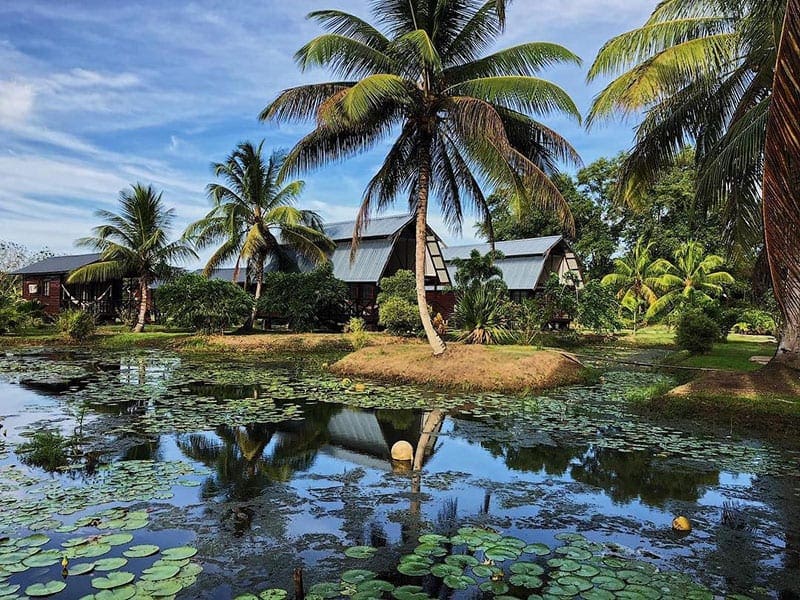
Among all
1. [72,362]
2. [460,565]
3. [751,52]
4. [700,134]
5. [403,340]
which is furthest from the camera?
[403,340]

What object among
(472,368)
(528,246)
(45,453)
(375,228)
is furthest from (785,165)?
(528,246)

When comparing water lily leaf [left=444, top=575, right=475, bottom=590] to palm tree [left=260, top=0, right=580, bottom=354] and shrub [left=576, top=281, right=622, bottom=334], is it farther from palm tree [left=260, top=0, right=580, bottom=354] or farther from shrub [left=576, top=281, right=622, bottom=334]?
shrub [left=576, top=281, right=622, bottom=334]

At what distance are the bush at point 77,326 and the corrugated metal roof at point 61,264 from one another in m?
7.04

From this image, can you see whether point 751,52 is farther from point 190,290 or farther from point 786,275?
point 190,290

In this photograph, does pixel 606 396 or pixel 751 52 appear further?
pixel 606 396

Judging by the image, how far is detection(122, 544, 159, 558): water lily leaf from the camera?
13.6ft

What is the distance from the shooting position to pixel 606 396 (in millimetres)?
11336

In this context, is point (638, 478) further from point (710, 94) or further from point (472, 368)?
point (710, 94)

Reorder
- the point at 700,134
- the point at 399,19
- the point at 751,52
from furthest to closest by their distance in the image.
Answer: the point at 399,19, the point at 700,134, the point at 751,52

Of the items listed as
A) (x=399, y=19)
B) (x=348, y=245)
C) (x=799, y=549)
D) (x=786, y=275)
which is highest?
(x=399, y=19)

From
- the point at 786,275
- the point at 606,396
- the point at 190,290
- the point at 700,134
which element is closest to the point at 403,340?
the point at 190,290

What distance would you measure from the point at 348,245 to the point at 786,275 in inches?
955

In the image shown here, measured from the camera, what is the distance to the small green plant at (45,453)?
640 centimetres

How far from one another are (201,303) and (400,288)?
25.4 ft
